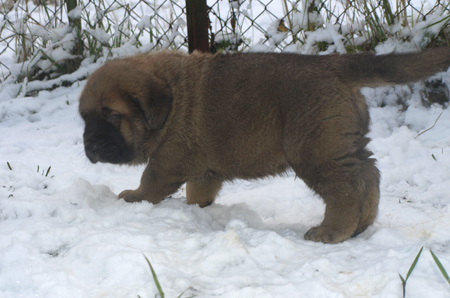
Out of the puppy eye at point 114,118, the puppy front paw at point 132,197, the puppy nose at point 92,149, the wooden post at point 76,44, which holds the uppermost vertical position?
the wooden post at point 76,44

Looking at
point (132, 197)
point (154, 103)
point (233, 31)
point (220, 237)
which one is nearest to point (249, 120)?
point (154, 103)

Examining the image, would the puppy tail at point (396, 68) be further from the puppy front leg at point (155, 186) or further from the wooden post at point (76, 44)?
the wooden post at point (76, 44)

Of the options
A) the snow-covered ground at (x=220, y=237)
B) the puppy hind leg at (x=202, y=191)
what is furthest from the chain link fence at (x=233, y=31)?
the puppy hind leg at (x=202, y=191)

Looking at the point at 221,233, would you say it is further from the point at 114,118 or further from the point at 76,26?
the point at 76,26

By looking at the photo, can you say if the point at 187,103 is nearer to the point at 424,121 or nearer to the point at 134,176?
the point at 134,176

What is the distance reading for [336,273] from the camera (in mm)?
2018

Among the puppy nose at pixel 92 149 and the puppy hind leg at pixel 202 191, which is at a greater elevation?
the puppy nose at pixel 92 149

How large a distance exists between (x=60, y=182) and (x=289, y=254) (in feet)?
6.27

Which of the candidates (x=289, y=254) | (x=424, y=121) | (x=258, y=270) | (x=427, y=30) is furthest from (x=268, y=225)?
(x=427, y=30)

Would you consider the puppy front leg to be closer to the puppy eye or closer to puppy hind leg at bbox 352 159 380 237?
the puppy eye

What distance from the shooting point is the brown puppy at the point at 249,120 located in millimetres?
2527

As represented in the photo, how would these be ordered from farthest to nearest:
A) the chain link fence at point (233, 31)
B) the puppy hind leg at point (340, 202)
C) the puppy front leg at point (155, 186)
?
the chain link fence at point (233, 31)
the puppy front leg at point (155, 186)
the puppy hind leg at point (340, 202)

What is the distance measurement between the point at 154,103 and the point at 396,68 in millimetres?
1397

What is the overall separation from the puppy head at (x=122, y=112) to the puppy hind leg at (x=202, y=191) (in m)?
0.47
